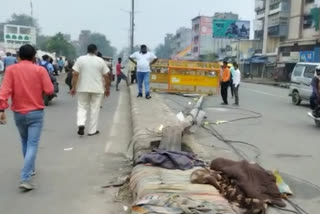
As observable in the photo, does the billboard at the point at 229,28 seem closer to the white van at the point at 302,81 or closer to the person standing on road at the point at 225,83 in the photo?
the white van at the point at 302,81

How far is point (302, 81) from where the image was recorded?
61.5 feet

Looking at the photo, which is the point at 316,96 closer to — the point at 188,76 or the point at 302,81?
the point at 302,81

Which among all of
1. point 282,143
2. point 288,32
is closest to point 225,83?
point 282,143

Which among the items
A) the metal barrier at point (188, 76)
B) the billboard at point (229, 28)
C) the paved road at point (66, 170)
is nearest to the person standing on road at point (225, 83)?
the metal barrier at point (188, 76)

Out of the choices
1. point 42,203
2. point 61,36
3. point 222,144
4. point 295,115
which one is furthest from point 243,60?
point 42,203

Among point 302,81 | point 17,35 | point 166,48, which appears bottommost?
point 166,48

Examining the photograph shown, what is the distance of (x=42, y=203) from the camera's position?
5.23m

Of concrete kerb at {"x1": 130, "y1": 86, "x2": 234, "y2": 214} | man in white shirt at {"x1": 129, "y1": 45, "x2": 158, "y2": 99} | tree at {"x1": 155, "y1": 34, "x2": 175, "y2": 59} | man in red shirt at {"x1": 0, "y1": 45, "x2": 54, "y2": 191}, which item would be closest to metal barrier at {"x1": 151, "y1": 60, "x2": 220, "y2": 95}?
man in white shirt at {"x1": 129, "y1": 45, "x2": 158, "y2": 99}

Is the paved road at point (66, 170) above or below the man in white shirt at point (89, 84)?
below

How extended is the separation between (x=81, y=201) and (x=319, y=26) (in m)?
47.0

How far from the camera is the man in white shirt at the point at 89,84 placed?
30.4 feet

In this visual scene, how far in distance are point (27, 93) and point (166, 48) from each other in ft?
544

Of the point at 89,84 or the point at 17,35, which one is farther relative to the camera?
the point at 17,35

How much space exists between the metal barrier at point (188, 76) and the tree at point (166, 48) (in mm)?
138768
